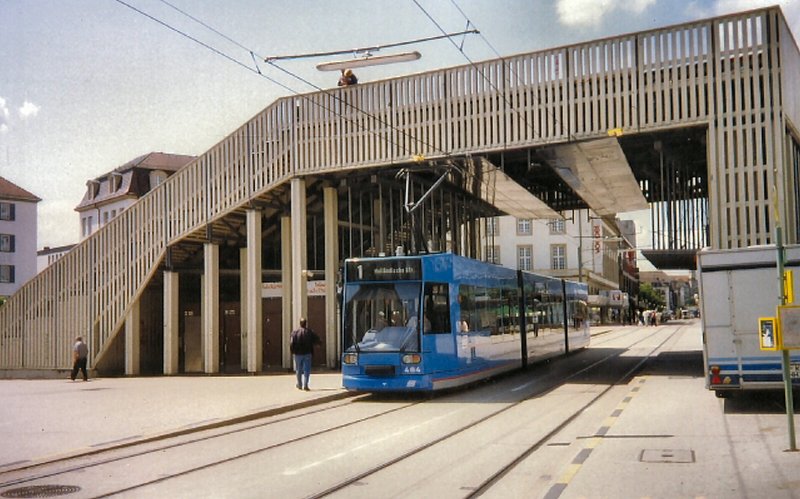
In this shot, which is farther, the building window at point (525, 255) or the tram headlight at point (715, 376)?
the building window at point (525, 255)

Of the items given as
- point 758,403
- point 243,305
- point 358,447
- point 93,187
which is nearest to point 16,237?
point 93,187

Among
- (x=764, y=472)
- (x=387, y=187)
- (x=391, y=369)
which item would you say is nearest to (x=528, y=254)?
(x=387, y=187)

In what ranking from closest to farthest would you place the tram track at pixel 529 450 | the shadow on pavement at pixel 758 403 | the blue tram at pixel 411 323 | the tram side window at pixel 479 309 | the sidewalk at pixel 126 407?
the tram track at pixel 529 450, the sidewalk at pixel 126 407, the shadow on pavement at pixel 758 403, the blue tram at pixel 411 323, the tram side window at pixel 479 309

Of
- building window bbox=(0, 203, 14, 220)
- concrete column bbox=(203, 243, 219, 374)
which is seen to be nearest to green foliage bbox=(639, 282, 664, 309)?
building window bbox=(0, 203, 14, 220)

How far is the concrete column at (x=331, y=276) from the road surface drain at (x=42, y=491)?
1786 centimetres

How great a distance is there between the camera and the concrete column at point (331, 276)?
2677 cm

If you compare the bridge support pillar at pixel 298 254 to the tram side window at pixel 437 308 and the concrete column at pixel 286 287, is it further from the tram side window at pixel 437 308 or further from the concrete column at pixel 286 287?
the tram side window at pixel 437 308

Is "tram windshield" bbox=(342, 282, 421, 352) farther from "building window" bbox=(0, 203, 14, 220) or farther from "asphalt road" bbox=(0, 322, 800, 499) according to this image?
"building window" bbox=(0, 203, 14, 220)

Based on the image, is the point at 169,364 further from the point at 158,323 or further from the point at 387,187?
the point at 387,187

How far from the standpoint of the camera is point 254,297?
26969 millimetres

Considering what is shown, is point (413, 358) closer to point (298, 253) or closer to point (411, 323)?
point (411, 323)

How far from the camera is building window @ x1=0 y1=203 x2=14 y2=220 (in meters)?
74.1

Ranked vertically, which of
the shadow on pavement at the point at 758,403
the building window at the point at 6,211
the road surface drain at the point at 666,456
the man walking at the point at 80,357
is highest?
the building window at the point at 6,211

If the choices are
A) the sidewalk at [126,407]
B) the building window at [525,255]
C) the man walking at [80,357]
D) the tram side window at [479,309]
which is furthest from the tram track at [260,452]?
the building window at [525,255]
